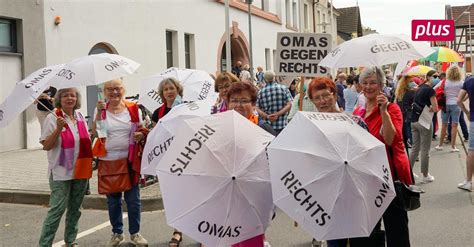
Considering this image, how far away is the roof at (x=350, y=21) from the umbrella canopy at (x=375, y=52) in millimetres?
71020

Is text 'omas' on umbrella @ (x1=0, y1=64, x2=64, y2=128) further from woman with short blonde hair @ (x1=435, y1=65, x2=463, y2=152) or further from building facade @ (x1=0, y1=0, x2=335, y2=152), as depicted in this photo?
woman with short blonde hair @ (x1=435, y1=65, x2=463, y2=152)

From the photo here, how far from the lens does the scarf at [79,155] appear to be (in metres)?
5.28

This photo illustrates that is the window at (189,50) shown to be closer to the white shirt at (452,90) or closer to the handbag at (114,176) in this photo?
the white shirt at (452,90)

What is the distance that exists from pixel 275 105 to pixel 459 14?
69103 mm

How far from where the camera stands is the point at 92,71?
203 inches

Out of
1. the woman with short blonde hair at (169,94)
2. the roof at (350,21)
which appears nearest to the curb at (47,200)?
the woman with short blonde hair at (169,94)

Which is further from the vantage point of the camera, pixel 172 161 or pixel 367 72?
pixel 367 72

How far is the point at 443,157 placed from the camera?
1173cm

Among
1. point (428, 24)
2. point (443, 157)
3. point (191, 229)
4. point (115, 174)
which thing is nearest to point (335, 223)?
point (191, 229)

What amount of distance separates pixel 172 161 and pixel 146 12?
15.9 meters

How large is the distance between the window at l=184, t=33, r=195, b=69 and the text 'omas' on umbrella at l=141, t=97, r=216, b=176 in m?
17.8

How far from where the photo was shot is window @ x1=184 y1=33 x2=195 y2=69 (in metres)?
22.6

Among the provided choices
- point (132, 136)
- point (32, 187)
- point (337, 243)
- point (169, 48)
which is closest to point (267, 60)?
point (169, 48)

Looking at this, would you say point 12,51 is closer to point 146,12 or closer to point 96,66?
point 146,12
